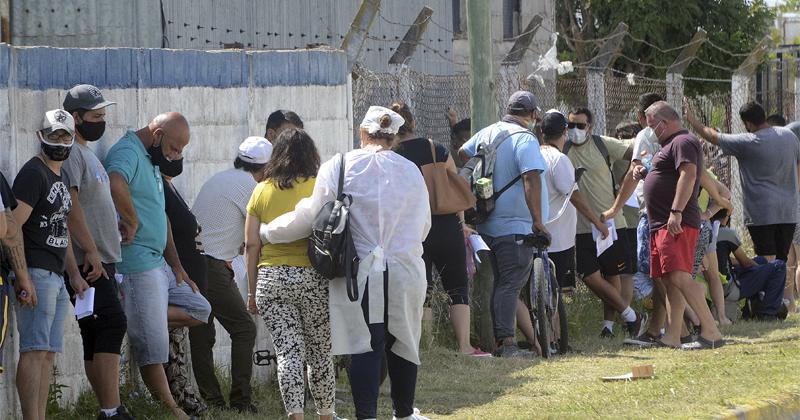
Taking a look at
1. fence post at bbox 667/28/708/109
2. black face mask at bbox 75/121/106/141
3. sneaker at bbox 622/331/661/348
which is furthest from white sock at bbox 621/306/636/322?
black face mask at bbox 75/121/106/141

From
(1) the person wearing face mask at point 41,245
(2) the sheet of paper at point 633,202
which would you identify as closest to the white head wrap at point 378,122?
(1) the person wearing face mask at point 41,245

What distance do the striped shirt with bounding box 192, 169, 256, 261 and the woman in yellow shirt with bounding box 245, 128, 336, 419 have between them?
2.30 ft

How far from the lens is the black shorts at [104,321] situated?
7.23 meters

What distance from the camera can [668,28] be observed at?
33375 mm

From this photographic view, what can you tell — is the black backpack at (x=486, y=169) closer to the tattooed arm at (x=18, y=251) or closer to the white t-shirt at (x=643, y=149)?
the white t-shirt at (x=643, y=149)

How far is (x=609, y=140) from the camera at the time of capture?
12.3 meters

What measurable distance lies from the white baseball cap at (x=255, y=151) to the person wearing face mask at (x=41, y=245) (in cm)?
154

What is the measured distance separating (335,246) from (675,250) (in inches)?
180

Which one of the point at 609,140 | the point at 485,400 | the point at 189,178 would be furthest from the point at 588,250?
the point at 189,178

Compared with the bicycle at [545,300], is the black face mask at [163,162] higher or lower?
higher

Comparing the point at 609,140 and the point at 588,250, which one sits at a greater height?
the point at 609,140

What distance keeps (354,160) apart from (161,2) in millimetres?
8446

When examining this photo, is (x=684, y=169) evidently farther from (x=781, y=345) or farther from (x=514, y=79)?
(x=514, y=79)

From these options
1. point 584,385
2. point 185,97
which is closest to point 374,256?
point 185,97
